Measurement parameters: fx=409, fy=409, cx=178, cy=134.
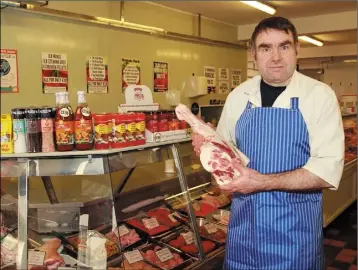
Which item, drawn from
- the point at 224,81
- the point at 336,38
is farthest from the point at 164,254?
the point at 336,38

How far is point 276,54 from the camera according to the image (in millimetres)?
1854

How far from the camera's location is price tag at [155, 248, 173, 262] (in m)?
2.80

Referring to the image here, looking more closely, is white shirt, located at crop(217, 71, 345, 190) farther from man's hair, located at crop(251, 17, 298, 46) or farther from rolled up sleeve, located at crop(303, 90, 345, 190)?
man's hair, located at crop(251, 17, 298, 46)

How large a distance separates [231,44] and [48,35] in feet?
13.7

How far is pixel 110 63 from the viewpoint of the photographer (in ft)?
17.7

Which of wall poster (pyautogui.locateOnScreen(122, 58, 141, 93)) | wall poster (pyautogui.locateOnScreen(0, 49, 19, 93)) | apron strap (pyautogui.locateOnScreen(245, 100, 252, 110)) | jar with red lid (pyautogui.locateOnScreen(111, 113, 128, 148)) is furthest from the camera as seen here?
wall poster (pyautogui.locateOnScreen(122, 58, 141, 93))

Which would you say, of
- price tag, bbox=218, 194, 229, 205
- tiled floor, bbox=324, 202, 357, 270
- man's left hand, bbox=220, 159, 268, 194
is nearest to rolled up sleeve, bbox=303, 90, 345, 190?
man's left hand, bbox=220, 159, 268, 194

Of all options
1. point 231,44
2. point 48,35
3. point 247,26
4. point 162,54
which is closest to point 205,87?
point 162,54

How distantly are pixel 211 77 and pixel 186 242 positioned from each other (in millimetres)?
4904

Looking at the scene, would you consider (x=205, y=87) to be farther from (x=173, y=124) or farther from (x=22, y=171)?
(x=22, y=171)

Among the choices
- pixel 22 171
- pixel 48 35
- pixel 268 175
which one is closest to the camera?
pixel 268 175

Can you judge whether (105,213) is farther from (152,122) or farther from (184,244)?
(184,244)

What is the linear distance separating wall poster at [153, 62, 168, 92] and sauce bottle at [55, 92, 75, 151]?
13.0 ft

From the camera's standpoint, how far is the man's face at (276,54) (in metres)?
1.85
